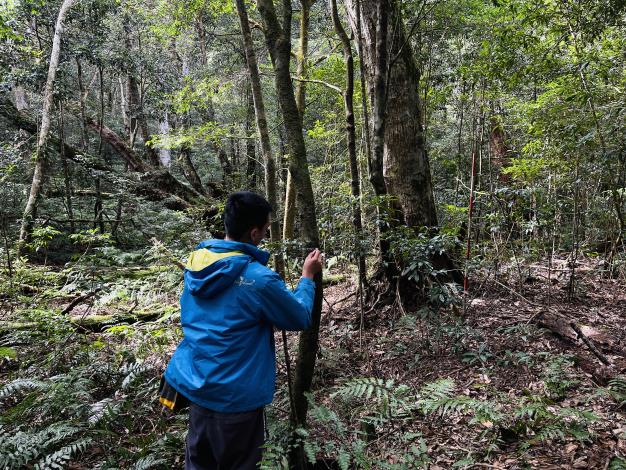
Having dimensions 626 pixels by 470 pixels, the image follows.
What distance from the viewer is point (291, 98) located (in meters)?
3.15

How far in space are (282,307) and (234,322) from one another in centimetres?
29

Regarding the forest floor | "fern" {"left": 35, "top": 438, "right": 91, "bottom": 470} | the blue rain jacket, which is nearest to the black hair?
the blue rain jacket

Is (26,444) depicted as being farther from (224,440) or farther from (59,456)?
(224,440)

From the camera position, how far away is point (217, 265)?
7.54 ft

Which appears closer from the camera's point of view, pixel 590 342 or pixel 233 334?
pixel 233 334

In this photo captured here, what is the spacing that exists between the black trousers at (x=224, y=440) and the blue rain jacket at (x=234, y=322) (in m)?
0.09

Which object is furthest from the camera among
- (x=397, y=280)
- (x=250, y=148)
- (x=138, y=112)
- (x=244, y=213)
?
(x=250, y=148)

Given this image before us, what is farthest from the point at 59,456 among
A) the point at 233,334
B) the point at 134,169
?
the point at 134,169

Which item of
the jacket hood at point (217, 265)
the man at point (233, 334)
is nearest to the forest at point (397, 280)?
the man at point (233, 334)

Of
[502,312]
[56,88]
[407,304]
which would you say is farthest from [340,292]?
[56,88]

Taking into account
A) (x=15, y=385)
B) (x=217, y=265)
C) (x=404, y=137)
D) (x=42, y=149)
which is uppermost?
(x=42, y=149)

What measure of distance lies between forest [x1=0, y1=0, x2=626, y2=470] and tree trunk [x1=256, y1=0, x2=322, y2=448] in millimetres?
15

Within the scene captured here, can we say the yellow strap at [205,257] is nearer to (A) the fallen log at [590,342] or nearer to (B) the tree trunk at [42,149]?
(A) the fallen log at [590,342]

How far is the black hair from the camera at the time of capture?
8.05 ft
